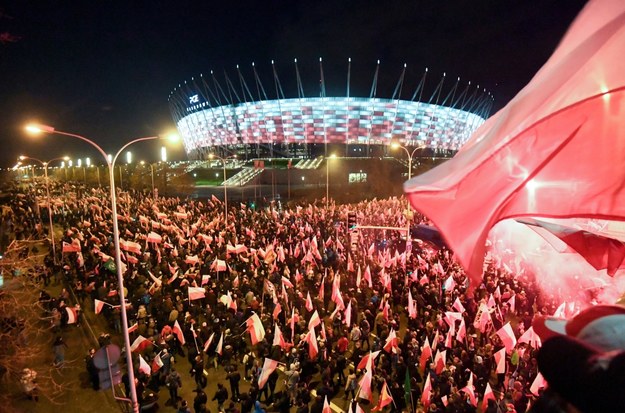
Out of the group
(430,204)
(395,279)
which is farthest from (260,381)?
(395,279)

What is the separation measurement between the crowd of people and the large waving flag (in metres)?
5.67

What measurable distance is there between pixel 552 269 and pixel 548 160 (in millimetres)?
15823

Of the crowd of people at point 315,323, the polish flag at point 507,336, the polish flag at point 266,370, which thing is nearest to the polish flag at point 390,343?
the crowd of people at point 315,323

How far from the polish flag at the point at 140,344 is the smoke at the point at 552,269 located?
1051cm

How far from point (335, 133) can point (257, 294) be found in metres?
69.6

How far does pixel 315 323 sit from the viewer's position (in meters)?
9.80

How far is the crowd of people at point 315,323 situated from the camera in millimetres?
8172

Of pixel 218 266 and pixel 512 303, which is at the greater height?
pixel 218 266

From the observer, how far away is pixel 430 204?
7.58 ft

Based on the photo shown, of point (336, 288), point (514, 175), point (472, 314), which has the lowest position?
point (472, 314)

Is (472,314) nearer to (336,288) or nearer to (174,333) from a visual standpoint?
(336,288)

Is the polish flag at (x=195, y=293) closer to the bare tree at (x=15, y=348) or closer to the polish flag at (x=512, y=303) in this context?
the bare tree at (x=15, y=348)

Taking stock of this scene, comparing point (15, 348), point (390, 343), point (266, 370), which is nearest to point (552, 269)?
point (390, 343)

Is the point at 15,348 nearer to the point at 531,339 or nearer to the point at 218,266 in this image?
the point at 218,266
